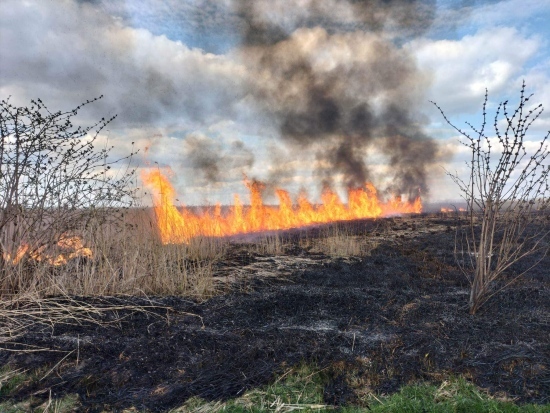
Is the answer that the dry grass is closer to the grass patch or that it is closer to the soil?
the soil

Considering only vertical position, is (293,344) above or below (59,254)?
below

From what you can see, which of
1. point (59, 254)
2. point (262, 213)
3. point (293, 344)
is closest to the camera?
point (293, 344)

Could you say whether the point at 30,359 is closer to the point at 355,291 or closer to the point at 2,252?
the point at 2,252

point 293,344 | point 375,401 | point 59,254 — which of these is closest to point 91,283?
point 59,254

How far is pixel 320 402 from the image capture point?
3418 mm

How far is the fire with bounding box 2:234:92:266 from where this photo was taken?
5867 mm

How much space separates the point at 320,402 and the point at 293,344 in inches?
38.0

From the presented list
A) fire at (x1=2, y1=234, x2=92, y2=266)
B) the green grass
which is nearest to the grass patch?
the green grass

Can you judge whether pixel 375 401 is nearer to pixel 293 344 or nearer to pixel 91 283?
pixel 293 344

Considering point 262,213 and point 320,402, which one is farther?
point 262,213

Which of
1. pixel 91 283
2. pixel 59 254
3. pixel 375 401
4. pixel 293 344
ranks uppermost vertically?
pixel 59 254

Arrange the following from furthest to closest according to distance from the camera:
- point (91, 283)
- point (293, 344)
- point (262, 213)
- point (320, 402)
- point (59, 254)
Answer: point (262, 213) → point (59, 254) → point (91, 283) → point (293, 344) → point (320, 402)

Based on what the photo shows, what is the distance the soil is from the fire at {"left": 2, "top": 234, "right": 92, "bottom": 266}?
4.63 feet

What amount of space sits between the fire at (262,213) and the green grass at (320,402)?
16.6 ft
